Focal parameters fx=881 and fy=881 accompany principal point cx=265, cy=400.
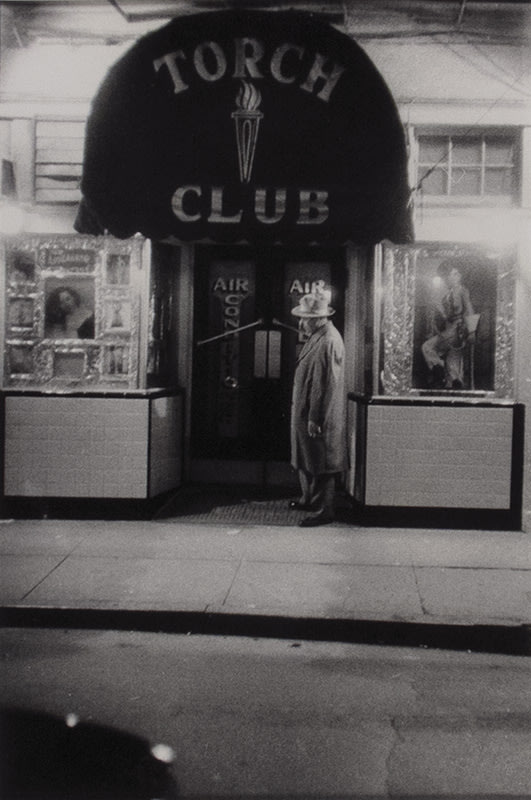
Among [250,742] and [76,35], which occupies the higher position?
[76,35]

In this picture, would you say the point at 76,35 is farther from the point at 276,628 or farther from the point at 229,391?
the point at 276,628

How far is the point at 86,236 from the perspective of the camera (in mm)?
8922

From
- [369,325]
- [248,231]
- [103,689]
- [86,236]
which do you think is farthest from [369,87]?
[103,689]

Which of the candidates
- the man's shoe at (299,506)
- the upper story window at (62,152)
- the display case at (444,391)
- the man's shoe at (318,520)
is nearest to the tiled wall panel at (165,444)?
the man's shoe at (299,506)

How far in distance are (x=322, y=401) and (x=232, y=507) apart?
5.37ft

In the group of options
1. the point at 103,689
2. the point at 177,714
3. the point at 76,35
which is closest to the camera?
the point at 177,714

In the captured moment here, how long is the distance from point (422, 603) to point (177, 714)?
7.70 feet

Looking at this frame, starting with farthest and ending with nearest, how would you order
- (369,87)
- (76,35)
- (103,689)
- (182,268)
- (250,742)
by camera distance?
1. (182,268)
2. (76,35)
3. (369,87)
4. (103,689)
5. (250,742)

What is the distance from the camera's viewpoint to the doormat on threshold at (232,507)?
29.5 ft

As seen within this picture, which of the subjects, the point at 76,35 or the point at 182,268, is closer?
the point at 76,35

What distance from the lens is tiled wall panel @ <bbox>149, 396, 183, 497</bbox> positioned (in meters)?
9.01

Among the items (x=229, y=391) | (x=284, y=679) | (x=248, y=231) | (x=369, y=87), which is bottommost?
(x=284, y=679)

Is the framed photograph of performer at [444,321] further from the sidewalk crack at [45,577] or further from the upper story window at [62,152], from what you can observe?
the sidewalk crack at [45,577]

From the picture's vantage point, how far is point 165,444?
31.0 feet
